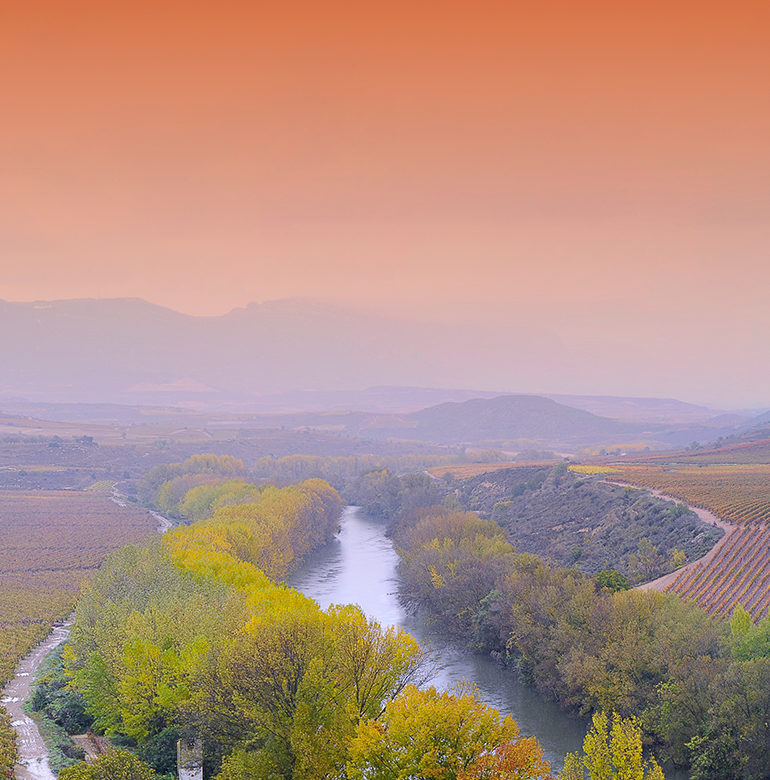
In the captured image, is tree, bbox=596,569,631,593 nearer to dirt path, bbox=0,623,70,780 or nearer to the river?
the river

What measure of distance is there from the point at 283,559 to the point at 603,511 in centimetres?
3978

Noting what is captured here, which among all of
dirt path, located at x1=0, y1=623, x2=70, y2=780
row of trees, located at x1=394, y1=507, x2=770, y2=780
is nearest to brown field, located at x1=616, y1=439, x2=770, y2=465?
row of trees, located at x1=394, y1=507, x2=770, y2=780

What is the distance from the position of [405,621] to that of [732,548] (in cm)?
2942

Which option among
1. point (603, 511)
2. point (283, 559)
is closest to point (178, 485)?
point (283, 559)

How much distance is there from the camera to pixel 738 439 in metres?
199

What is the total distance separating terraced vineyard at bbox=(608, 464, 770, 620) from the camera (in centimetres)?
6278

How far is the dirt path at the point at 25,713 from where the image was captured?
38375 mm

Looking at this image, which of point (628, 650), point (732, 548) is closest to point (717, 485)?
point (732, 548)

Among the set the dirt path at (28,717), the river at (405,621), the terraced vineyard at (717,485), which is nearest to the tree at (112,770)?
the dirt path at (28,717)

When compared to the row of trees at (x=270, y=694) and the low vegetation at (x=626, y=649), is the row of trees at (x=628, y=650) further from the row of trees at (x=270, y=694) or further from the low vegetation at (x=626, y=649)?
the row of trees at (x=270, y=694)

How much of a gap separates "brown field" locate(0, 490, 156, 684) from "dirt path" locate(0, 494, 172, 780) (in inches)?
35.0

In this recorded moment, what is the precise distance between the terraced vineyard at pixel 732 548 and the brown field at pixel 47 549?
50709 mm

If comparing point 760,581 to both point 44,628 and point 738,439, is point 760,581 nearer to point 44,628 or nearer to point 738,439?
point 44,628

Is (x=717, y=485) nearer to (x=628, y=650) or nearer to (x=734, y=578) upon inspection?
(x=734, y=578)
